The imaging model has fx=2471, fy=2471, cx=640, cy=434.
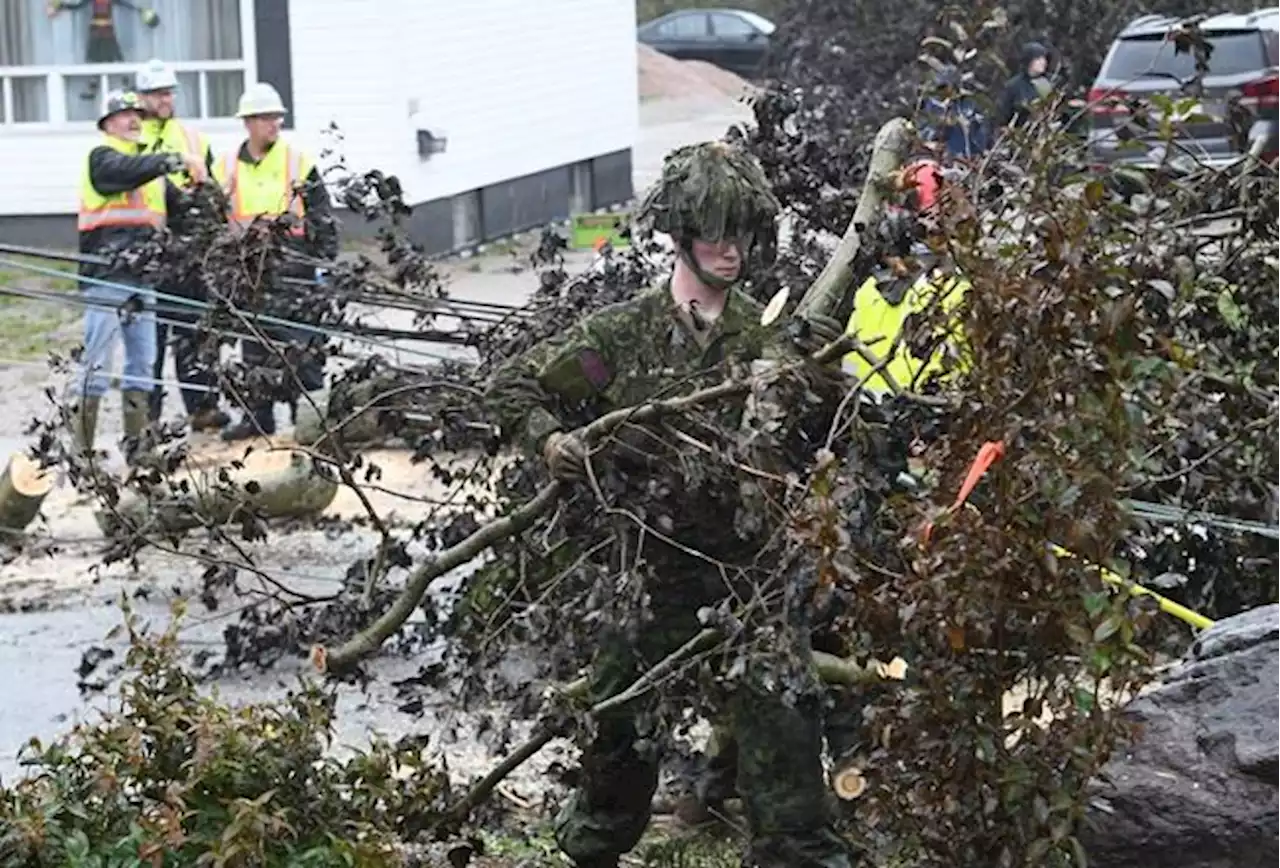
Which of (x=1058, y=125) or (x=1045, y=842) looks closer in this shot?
(x=1045, y=842)

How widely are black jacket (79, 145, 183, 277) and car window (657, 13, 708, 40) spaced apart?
101 ft

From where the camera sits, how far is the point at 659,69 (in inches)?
1527

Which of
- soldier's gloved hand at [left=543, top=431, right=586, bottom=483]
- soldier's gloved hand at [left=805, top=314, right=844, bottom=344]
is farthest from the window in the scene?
soldier's gloved hand at [left=805, top=314, right=844, bottom=344]

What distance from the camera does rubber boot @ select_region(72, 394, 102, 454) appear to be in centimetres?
751

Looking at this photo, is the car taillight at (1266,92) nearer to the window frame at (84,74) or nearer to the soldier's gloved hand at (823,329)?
the window frame at (84,74)

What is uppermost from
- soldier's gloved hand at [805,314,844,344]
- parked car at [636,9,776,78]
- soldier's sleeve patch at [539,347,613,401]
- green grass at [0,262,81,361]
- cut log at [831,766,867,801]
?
soldier's gloved hand at [805,314,844,344]

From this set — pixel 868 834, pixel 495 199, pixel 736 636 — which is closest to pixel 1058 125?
pixel 736 636

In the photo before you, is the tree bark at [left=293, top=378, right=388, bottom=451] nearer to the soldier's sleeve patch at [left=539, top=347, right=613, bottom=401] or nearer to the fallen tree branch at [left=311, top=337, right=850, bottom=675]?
the fallen tree branch at [left=311, top=337, right=850, bottom=675]

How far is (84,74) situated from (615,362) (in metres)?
14.3

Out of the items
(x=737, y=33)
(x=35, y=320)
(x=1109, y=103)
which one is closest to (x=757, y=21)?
(x=737, y=33)

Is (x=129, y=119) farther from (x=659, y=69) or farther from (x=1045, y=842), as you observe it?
(x=659, y=69)

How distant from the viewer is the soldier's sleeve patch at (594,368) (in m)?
5.15

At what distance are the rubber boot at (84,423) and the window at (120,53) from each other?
7149 mm

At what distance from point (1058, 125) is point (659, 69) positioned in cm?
3433
